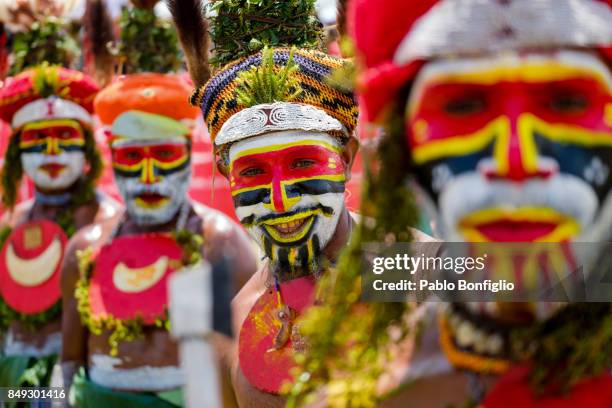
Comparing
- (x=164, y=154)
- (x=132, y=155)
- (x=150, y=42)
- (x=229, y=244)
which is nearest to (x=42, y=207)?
(x=132, y=155)

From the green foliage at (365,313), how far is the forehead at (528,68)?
0.17 meters

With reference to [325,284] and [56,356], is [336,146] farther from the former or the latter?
[56,356]

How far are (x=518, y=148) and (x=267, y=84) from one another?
4.61 feet

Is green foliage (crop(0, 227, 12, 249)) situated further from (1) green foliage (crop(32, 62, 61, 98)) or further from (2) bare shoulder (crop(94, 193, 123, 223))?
(1) green foliage (crop(32, 62, 61, 98))

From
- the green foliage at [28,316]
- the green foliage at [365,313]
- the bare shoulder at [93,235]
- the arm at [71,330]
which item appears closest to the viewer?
the green foliage at [365,313]

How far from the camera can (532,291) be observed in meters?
1.60

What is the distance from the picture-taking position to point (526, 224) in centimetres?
157

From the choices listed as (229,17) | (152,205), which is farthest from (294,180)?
(152,205)

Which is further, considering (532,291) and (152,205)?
(152,205)

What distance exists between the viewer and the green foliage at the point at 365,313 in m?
1.72

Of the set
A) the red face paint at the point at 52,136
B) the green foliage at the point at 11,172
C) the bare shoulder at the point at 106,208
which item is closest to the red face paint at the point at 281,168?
the bare shoulder at the point at 106,208

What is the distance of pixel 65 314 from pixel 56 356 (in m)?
0.71

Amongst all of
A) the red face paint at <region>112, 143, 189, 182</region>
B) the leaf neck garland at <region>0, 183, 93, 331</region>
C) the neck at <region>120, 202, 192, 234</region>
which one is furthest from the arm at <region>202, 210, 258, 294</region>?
the leaf neck garland at <region>0, 183, 93, 331</region>

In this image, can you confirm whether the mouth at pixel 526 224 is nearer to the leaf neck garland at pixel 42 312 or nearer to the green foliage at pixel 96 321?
the green foliage at pixel 96 321
